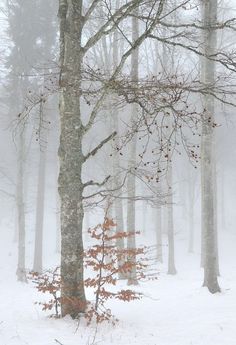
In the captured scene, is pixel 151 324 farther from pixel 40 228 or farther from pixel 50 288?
pixel 40 228

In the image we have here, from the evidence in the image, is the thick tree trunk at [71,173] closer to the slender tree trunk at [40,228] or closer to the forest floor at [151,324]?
the forest floor at [151,324]

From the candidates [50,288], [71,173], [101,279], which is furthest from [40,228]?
[71,173]

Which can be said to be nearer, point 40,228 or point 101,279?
point 101,279

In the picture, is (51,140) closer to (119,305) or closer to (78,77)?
(119,305)

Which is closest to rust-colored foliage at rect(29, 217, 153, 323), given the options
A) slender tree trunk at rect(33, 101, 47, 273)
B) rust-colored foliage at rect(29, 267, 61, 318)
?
rust-colored foliage at rect(29, 267, 61, 318)

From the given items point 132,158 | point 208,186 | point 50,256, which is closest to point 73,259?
point 208,186

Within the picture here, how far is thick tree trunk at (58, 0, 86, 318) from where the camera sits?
24.4ft

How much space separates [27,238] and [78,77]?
88.5 ft

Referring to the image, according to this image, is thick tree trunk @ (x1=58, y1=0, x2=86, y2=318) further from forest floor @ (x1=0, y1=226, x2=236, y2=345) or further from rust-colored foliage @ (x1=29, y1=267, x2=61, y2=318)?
forest floor @ (x1=0, y1=226, x2=236, y2=345)

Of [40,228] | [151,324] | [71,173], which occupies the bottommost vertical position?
[151,324]

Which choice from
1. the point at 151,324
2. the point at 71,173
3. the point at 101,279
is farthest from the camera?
the point at 151,324

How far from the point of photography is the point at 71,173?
7.49m

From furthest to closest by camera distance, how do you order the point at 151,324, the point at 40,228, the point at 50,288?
the point at 40,228 → the point at 151,324 → the point at 50,288

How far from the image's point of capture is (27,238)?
3284 centimetres
